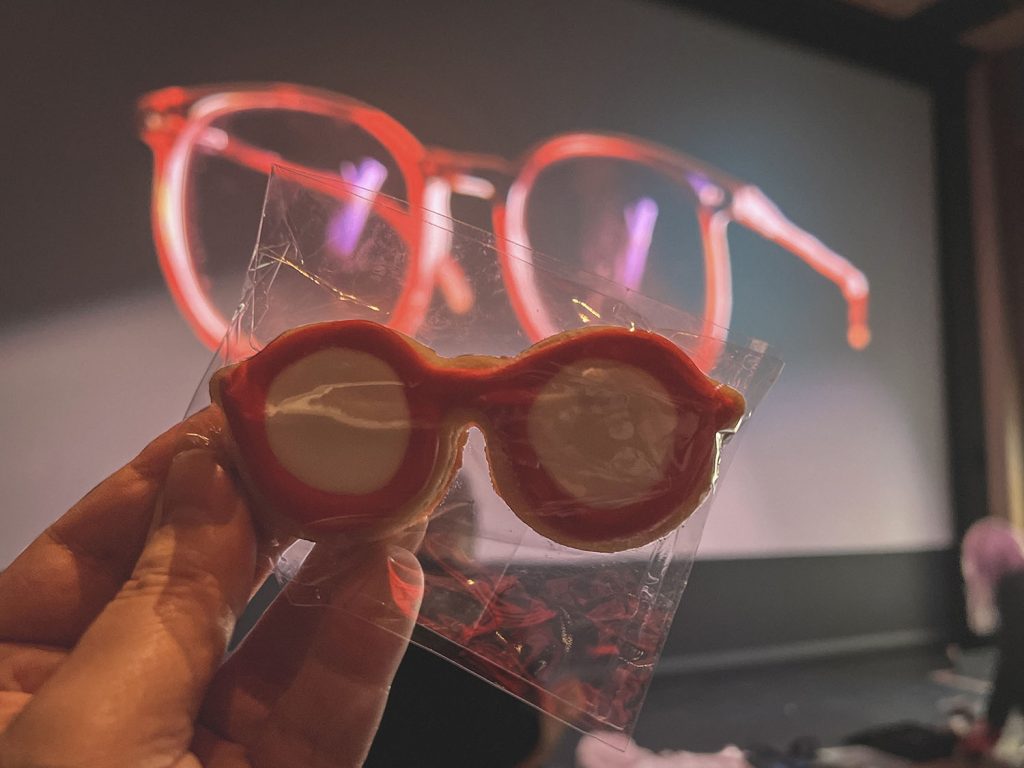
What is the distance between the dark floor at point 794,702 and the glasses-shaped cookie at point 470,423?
103 centimetres

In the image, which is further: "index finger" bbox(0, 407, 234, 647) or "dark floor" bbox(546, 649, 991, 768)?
"dark floor" bbox(546, 649, 991, 768)

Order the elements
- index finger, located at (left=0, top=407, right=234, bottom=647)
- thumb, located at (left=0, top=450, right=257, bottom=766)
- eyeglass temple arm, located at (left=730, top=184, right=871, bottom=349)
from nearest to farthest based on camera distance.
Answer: thumb, located at (left=0, top=450, right=257, bottom=766)
index finger, located at (left=0, top=407, right=234, bottom=647)
eyeglass temple arm, located at (left=730, top=184, right=871, bottom=349)

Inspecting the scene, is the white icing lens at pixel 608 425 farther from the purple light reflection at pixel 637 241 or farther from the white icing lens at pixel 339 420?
the purple light reflection at pixel 637 241

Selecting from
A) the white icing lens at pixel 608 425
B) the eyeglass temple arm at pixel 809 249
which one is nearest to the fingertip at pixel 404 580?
the white icing lens at pixel 608 425

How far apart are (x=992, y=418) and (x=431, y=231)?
91.3 inches

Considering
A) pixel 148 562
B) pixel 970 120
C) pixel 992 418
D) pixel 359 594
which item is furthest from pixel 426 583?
pixel 970 120

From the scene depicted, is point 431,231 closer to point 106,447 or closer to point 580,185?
point 106,447

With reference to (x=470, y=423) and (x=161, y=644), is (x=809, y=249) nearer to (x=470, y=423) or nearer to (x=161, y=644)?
(x=470, y=423)

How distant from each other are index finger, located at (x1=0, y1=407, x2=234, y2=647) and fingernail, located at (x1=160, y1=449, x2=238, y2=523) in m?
0.02

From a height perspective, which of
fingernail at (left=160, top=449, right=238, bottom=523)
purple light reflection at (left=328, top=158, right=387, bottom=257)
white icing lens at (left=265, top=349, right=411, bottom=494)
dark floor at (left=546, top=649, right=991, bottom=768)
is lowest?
dark floor at (left=546, top=649, right=991, bottom=768)

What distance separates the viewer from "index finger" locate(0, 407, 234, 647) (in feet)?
1.45

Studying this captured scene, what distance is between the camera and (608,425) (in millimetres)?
436

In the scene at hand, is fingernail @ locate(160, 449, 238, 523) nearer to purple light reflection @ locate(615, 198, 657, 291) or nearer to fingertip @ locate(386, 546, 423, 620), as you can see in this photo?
fingertip @ locate(386, 546, 423, 620)

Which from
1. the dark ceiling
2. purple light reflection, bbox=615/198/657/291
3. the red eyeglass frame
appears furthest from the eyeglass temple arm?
the dark ceiling
